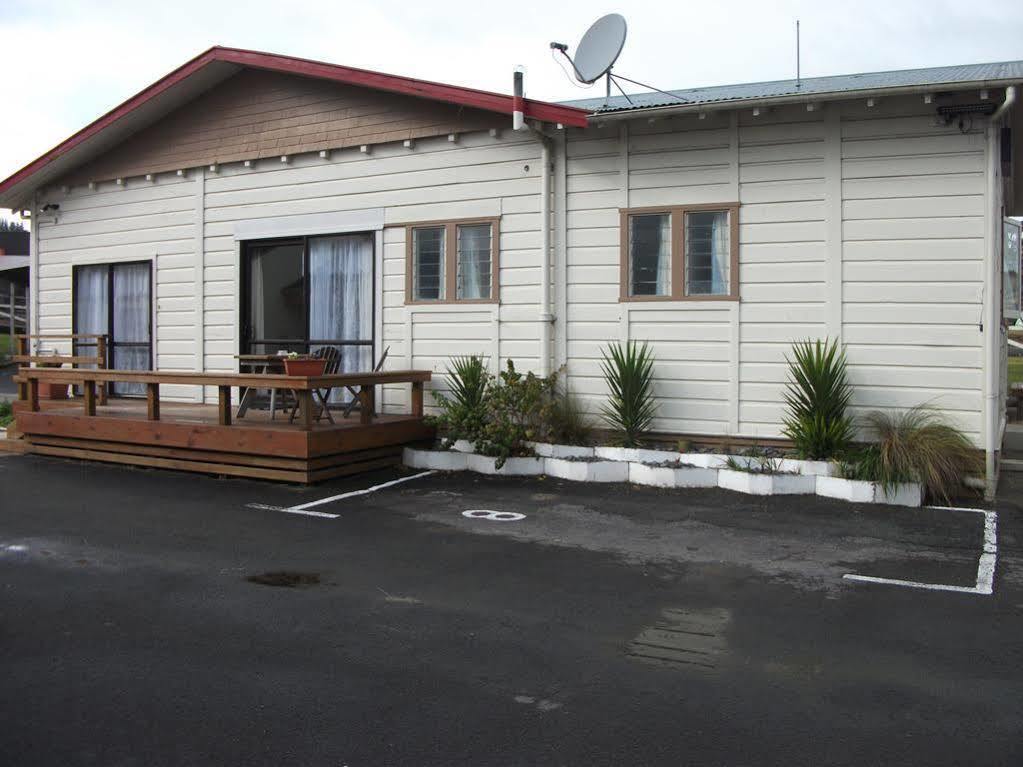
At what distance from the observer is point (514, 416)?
945 cm

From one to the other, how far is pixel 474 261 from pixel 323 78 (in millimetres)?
2844

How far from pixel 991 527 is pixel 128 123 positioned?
11.1 m

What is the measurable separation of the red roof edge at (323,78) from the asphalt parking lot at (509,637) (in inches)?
156

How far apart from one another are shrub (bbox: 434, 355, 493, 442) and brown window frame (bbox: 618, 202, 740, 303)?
1660 mm

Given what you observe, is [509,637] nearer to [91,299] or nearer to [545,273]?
[545,273]

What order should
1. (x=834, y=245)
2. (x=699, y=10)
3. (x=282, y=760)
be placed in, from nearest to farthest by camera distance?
(x=282, y=760) → (x=834, y=245) → (x=699, y=10)

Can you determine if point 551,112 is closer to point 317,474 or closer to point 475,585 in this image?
point 317,474

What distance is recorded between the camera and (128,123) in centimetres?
1233

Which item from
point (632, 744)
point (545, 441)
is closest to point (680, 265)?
point (545, 441)

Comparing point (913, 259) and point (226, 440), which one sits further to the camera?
point (226, 440)

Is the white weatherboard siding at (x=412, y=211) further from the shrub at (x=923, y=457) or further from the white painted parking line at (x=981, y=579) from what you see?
the white painted parking line at (x=981, y=579)

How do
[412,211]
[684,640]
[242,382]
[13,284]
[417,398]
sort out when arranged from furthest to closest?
[13,284] → [412,211] → [417,398] → [242,382] → [684,640]

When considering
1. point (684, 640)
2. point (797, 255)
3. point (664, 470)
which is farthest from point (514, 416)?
point (684, 640)

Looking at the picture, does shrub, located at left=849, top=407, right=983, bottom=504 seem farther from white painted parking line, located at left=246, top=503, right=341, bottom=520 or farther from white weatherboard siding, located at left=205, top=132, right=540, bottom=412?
white painted parking line, located at left=246, top=503, right=341, bottom=520
